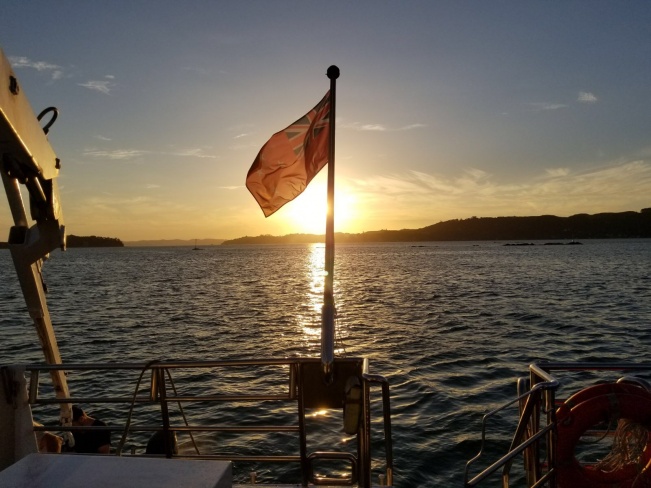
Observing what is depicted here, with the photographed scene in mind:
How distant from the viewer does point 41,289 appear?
24.2 feet

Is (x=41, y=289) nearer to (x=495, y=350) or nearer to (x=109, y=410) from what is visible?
(x=109, y=410)

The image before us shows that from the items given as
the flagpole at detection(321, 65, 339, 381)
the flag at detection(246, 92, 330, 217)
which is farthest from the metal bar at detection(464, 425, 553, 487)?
the flag at detection(246, 92, 330, 217)

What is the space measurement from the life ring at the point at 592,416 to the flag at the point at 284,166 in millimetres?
4104

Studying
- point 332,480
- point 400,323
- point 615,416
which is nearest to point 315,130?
point 332,480

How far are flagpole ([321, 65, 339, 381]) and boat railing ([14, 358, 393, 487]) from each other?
0.19m

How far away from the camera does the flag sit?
698 cm

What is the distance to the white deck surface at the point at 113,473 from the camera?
297 centimetres

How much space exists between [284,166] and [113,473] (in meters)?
4.71

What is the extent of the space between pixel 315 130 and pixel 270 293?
53886 millimetres

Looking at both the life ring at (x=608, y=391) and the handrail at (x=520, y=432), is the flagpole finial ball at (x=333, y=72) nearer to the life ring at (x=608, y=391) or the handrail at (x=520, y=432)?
the handrail at (x=520, y=432)

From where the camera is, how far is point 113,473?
310 centimetres

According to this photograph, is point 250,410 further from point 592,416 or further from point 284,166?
point 592,416

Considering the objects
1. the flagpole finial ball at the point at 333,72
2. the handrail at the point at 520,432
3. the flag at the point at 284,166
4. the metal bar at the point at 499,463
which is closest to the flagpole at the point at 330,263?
the flagpole finial ball at the point at 333,72

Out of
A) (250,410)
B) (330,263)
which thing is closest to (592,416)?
(330,263)
